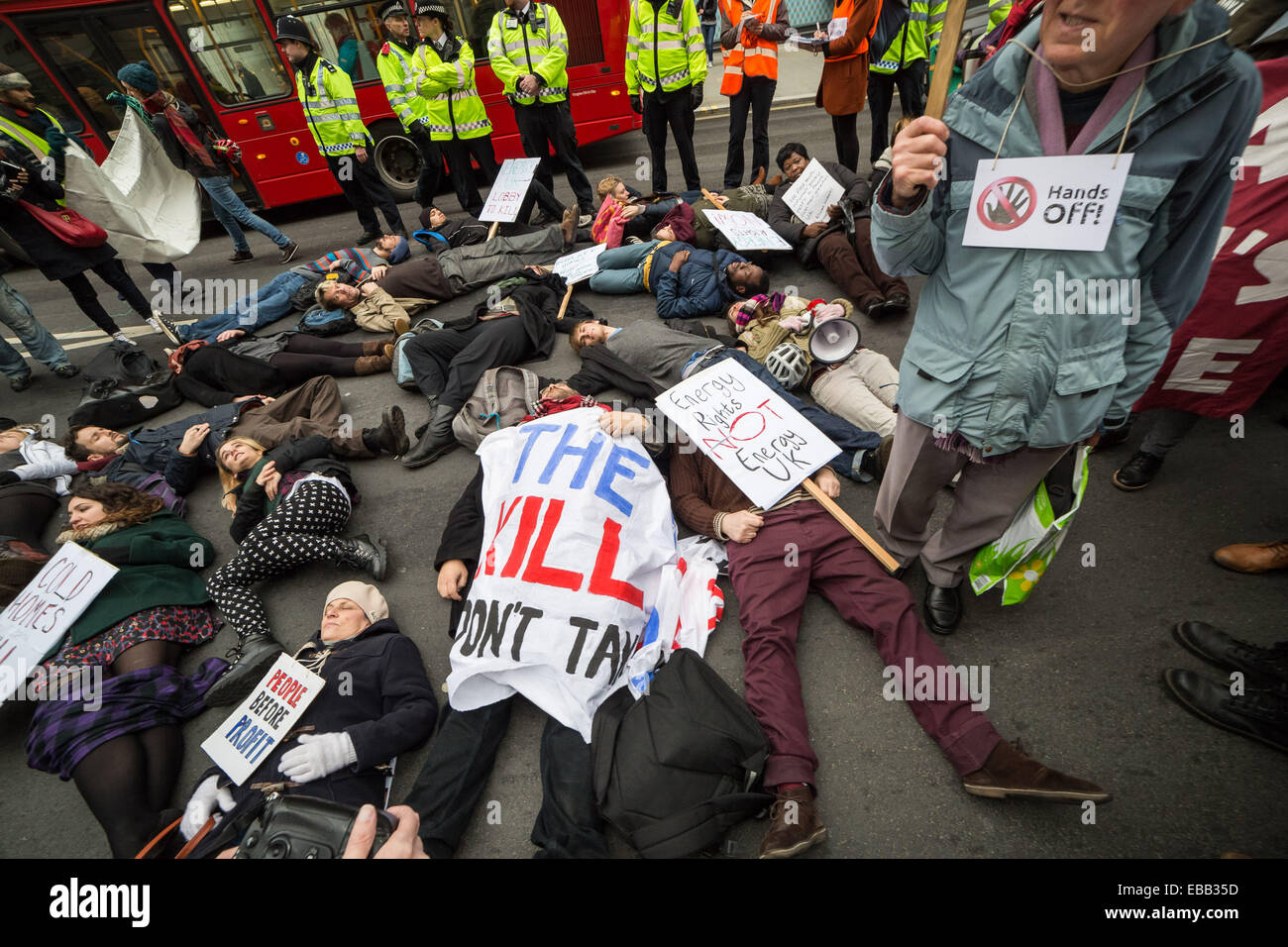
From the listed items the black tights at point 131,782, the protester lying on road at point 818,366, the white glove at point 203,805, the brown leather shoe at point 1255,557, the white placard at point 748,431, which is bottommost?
the black tights at point 131,782

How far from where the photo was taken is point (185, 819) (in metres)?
2.10

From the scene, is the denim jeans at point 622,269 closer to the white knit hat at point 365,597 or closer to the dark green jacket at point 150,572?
the white knit hat at point 365,597

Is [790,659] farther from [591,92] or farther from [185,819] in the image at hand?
[591,92]

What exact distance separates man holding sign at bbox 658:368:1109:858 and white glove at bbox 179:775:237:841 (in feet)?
6.72

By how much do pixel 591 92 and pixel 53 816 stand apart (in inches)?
362

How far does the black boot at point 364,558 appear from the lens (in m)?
3.12

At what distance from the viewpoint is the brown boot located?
4.95 m

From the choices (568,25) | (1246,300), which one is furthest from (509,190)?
(1246,300)

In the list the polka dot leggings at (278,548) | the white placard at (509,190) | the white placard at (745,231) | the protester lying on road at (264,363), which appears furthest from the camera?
the white placard at (509,190)

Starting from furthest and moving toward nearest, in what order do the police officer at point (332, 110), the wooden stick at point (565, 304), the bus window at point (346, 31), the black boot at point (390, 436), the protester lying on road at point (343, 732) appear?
the bus window at point (346, 31)
the police officer at point (332, 110)
the wooden stick at point (565, 304)
the black boot at point (390, 436)
the protester lying on road at point (343, 732)

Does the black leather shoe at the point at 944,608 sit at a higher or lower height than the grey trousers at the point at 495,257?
lower

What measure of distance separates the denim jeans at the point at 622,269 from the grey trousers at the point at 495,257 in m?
1.01

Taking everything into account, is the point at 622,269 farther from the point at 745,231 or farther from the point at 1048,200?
the point at 1048,200

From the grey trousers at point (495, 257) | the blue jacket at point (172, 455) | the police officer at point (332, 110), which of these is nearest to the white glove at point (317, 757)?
the blue jacket at point (172, 455)
